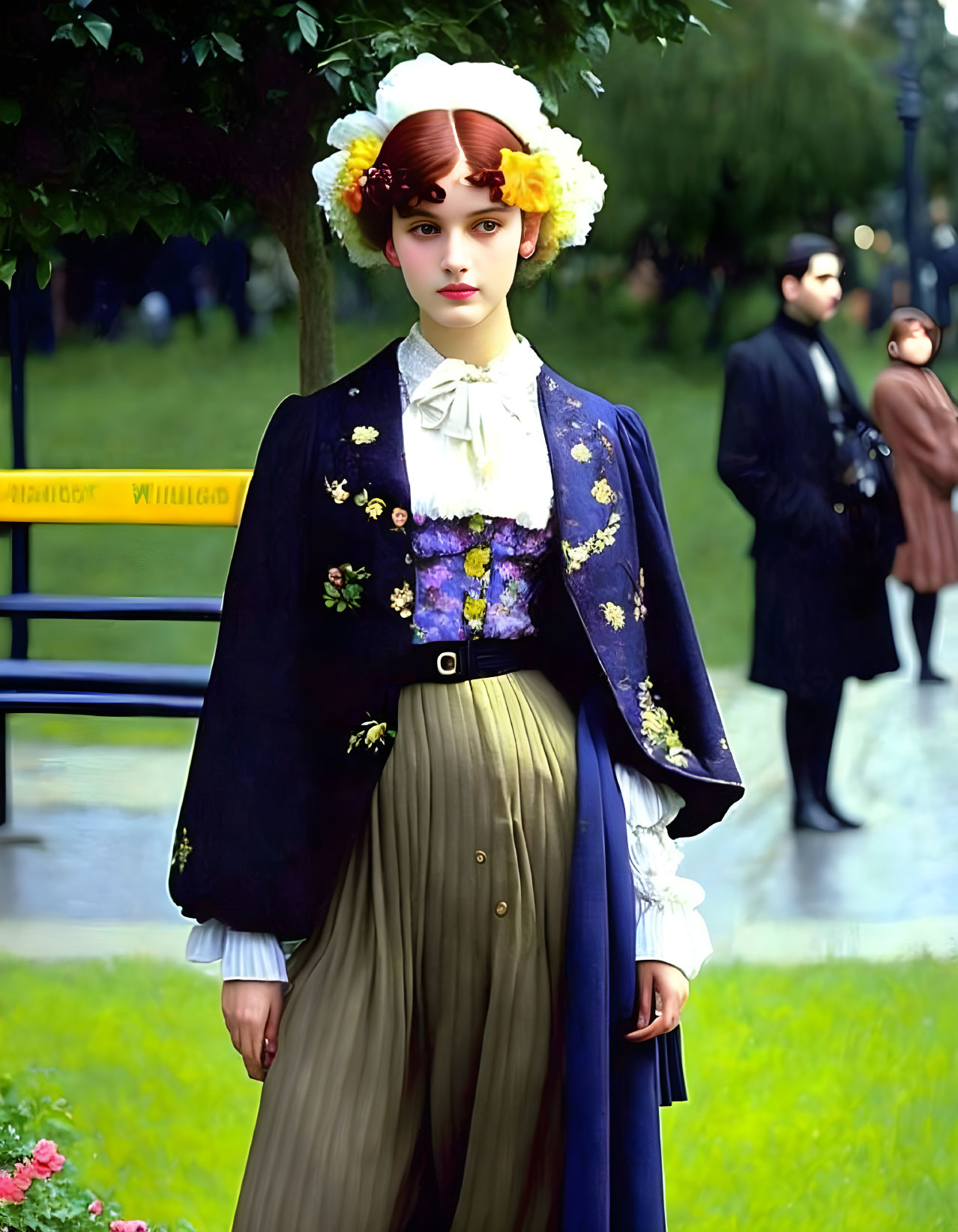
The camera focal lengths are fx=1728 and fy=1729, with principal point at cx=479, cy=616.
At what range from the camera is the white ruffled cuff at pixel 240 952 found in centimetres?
210

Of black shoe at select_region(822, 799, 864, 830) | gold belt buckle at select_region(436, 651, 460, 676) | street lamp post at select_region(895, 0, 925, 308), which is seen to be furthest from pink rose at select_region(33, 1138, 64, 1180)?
street lamp post at select_region(895, 0, 925, 308)

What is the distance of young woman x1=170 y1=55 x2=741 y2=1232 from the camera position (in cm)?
206

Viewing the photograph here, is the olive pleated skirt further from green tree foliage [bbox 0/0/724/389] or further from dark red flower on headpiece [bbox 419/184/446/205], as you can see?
green tree foliage [bbox 0/0/724/389]

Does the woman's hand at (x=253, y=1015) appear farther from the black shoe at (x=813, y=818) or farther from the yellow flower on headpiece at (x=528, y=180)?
the black shoe at (x=813, y=818)

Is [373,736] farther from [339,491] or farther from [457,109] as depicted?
[457,109]

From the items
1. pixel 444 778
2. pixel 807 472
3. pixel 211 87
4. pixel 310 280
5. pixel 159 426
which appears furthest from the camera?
pixel 807 472

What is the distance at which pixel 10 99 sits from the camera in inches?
117

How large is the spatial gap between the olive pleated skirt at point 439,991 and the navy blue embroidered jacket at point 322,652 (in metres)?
0.06

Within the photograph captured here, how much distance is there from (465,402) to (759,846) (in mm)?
1686

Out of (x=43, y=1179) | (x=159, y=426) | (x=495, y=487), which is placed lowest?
(x=43, y=1179)

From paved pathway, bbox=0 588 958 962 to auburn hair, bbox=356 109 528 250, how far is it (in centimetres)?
156

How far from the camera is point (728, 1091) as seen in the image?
3.20 meters

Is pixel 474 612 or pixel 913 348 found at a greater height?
pixel 913 348

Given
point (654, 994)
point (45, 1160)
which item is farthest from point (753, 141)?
point (45, 1160)
